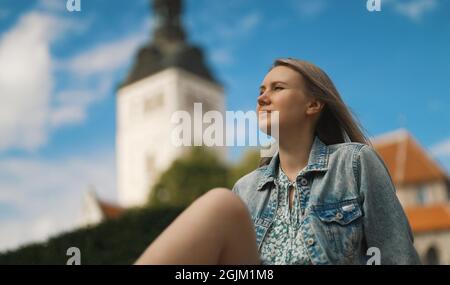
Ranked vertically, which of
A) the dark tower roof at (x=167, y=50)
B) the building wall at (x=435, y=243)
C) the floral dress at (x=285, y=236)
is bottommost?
the building wall at (x=435, y=243)

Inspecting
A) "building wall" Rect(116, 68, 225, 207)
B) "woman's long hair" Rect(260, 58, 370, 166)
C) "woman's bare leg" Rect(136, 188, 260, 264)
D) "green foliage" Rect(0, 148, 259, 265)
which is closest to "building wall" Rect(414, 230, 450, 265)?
"green foliage" Rect(0, 148, 259, 265)

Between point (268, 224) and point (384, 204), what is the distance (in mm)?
351

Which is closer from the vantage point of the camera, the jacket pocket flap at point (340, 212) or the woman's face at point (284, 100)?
the jacket pocket flap at point (340, 212)

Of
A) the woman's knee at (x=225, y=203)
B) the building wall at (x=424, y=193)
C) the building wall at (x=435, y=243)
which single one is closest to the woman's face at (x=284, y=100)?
the woman's knee at (x=225, y=203)

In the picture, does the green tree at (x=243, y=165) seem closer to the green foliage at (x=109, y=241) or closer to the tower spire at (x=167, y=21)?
the tower spire at (x=167, y=21)

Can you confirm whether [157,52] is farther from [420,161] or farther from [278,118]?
[278,118]

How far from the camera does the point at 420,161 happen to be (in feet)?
108

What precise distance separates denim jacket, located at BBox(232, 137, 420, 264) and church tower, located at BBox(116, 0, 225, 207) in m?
51.1

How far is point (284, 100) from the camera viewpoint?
2148 millimetres

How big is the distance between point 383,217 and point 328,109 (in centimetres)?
50

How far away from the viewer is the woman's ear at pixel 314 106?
86.4 inches

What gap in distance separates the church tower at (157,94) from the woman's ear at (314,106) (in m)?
50.9

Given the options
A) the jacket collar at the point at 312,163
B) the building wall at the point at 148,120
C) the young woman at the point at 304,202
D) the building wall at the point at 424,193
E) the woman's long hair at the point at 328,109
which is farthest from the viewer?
the building wall at the point at 148,120

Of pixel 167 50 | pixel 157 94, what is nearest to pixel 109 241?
pixel 167 50
